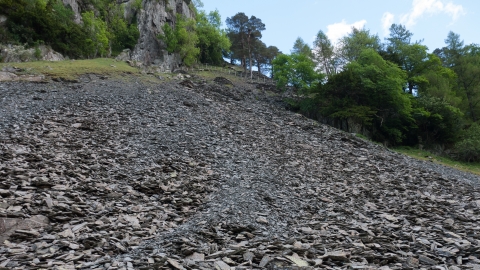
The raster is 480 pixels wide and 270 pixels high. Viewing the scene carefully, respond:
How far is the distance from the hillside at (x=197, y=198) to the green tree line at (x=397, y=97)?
49.2 ft

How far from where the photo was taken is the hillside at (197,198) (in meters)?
6.48

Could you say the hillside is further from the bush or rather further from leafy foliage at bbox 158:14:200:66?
leafy foliage at bbox 158:14:200:66

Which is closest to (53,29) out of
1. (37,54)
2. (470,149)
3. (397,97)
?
(37,54)

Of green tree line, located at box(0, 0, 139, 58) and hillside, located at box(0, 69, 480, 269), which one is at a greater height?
green tree line, located at box(0, 0, 139, 58)

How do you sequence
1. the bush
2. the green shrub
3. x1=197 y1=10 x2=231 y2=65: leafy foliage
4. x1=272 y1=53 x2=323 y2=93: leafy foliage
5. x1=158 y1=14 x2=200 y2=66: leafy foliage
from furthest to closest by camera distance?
x1=197 y1=10 x2=231 y2=65: leafy foliage
x1=158 y1=14 x2=200 y2=66: leafy foliage
x1=272 y1=53 x2=323 y2=93: leafy foliage
the green shrub
the bush

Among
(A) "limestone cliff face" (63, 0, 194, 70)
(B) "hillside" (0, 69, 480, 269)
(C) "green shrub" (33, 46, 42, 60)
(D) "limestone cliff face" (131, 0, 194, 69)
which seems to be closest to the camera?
(B) "hillside" (0, 69, 480, 269)

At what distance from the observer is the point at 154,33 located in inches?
2277

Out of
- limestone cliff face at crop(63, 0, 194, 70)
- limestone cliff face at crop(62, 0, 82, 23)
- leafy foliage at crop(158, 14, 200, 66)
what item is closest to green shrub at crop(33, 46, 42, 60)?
limestone cliff face at crop(62, 0, 82, 23)

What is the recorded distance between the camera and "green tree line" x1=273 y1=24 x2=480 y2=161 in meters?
33.5

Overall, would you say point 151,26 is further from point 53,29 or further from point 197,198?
point 197,198

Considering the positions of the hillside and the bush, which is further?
the bush

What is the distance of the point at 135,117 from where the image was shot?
18906 mm

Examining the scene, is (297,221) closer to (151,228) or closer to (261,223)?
(261,223)

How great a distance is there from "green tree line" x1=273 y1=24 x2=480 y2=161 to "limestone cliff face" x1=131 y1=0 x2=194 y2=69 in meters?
22.6
